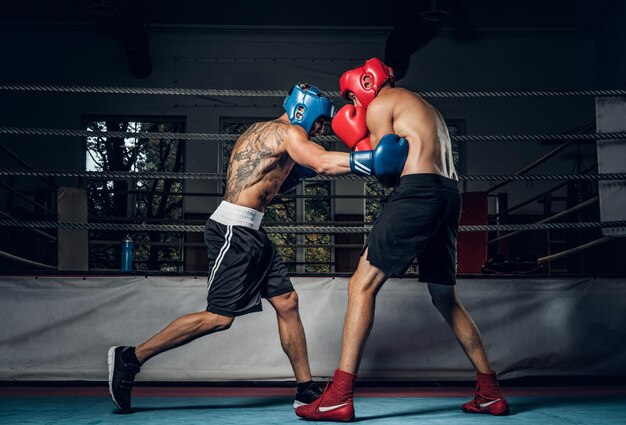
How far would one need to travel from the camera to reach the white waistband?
2244 mm

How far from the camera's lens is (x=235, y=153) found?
2332mm

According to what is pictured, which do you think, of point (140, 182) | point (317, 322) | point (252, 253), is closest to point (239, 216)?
point (252, 253)

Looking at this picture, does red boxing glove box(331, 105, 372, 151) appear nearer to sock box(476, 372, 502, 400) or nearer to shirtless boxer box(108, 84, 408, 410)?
shirtless boxer box(108, 84, 408, 410)

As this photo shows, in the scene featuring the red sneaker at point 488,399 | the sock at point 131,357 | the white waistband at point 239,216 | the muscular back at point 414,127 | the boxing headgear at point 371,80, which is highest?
the boxing headgear at point 371,80

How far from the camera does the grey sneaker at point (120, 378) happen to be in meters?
2.11

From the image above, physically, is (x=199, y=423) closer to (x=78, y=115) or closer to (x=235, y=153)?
(x=235, y=153)

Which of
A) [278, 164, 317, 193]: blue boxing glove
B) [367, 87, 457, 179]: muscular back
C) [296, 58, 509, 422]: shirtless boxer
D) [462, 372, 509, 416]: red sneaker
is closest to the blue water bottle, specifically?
[278, 164, 317, 193]: blue boxing glove

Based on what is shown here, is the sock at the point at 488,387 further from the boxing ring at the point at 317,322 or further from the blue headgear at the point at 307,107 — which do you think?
the blue headgear at the point at 307,107

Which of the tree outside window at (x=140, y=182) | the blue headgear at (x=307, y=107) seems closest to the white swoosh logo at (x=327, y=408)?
the blue headgear at (x=307, y=107)

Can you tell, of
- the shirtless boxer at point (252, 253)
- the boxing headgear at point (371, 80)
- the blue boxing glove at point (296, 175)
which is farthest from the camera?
the blue boxing glove at point (296, 175)

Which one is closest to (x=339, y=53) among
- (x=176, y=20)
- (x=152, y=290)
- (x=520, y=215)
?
(x=176, y=20)

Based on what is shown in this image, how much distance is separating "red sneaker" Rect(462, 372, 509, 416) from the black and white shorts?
0.69 m

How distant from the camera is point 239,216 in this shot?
7.37 ft

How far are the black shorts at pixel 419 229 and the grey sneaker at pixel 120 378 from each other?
2.76ft
